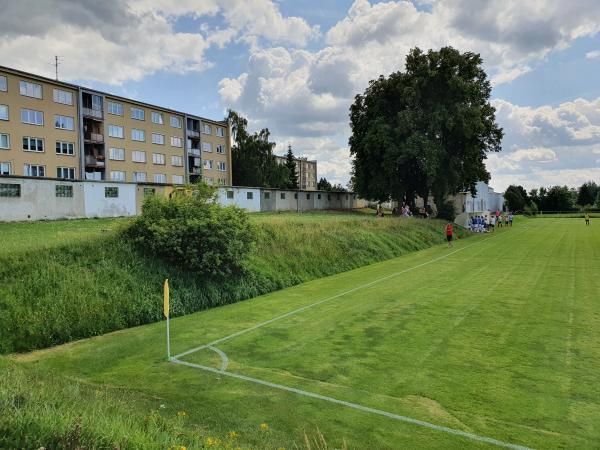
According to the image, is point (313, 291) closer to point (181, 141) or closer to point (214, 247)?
point (214, 247)

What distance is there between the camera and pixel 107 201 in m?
36.2

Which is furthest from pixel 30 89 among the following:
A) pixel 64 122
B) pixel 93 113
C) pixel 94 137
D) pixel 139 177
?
pixel 139 177

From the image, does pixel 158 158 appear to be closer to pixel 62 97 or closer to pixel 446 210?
pixel 62 97

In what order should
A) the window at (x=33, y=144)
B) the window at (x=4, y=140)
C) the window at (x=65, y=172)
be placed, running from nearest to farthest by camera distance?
1. the window at (x=4, y=140)
2. the window at (x=33, y=144)
3. the window at (x=65, y=172)

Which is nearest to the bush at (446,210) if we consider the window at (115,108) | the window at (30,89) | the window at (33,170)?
the window at (115,108)

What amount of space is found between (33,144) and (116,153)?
1049cm

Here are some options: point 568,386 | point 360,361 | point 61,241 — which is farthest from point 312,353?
point 61,241

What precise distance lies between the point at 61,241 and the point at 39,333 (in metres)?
4.30

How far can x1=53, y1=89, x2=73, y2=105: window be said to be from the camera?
46812 millimetres

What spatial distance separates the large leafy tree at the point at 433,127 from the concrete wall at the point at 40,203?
28.2 metres

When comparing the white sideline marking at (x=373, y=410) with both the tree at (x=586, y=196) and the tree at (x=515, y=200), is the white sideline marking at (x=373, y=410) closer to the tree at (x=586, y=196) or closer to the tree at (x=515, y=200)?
the tree at (x=515, y=200)

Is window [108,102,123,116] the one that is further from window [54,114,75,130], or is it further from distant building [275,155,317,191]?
distant building [275,155,317,191]

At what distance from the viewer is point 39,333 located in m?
9.62

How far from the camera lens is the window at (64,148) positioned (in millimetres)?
47125
